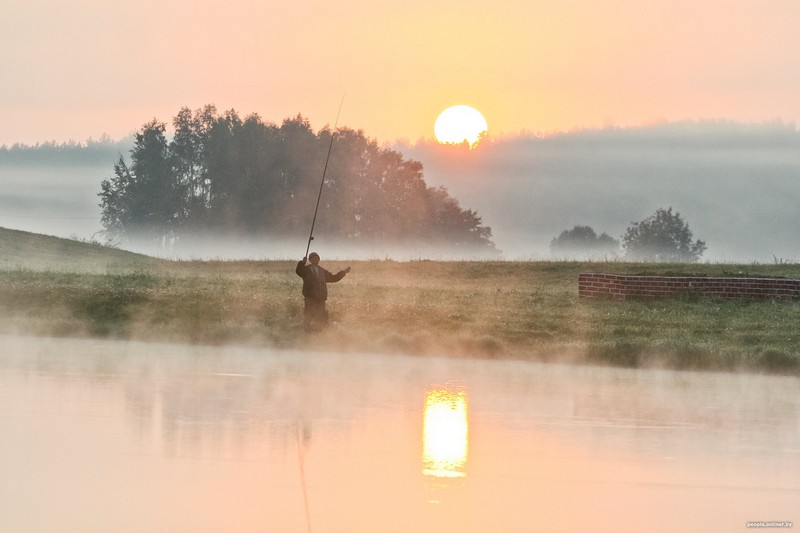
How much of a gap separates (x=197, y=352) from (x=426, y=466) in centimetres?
1075

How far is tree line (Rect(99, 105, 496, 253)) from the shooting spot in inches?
3615

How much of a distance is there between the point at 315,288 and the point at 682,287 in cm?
971

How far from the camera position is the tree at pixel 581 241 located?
14188 centimetres

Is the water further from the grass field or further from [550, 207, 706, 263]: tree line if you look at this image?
[550, 207, 706, 263]: tree line

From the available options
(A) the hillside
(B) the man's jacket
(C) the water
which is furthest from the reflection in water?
(A) the hillside

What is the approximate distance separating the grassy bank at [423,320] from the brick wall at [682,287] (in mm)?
518

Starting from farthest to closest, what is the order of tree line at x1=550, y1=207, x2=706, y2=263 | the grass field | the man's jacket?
tree line at x1=550, y1=207, x2=706, y2=263 < the grass field < the man's jacket

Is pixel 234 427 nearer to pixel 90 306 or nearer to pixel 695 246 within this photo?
pixel 90 306

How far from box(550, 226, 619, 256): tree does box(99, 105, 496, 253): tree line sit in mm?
43777

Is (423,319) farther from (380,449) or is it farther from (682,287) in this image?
(380,449)

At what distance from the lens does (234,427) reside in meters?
12.8

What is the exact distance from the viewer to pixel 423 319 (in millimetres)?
24750

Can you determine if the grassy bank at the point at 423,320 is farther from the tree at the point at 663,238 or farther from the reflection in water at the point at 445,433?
the tree at the point at 663,238

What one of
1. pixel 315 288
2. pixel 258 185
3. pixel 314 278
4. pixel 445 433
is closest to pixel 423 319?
pixel 315 288
